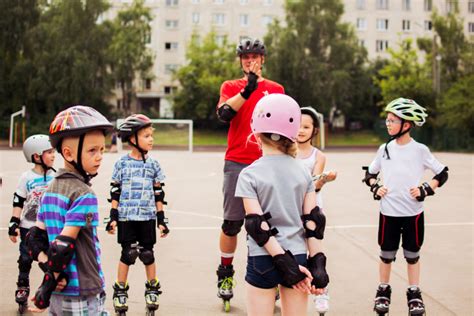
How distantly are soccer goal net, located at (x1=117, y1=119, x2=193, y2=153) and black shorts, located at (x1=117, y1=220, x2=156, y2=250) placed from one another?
3292cm

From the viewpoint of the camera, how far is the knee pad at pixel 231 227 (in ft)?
18.3

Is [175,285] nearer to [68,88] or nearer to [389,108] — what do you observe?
[389,108]

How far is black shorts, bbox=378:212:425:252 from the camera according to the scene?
5.36m

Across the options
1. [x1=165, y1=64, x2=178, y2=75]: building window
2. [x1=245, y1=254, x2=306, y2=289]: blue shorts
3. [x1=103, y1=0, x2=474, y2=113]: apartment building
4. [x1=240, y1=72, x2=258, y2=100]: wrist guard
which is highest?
[x1=103, y1=0, x2=474, y2=113]: apartment building

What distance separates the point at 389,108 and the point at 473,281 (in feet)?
8.23

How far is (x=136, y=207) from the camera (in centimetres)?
Answer: 517

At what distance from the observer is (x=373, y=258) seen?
7.82 metres

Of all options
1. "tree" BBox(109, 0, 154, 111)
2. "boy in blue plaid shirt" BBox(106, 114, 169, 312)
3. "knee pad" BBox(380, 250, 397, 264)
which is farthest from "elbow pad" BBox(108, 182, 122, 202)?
"tree" BBox(109, 0, 154, 111)

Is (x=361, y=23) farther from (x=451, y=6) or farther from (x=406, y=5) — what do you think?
(x=451, y=6)

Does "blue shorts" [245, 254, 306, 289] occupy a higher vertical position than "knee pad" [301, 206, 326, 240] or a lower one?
lower

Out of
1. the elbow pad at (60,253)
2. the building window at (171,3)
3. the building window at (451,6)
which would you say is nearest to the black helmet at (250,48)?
the elbow pad at (60,253)

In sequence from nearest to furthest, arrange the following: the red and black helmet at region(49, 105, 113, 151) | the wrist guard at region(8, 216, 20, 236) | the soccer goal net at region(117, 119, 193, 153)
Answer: the red and black helmet at region(49, 105, 113, 151) → the wrist guard at region(8, 216, 20, 236) → the soccer goal net at region(117, 119, 193, 153)

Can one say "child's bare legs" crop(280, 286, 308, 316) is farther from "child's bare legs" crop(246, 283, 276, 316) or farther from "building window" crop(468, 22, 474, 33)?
"building window" crop(468, 22, 474, 33)

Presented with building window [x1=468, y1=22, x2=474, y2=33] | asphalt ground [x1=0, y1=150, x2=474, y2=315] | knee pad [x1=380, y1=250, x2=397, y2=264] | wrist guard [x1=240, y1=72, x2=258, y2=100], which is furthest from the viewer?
building window [x1=468, y1=22, x2=474, y2=33]
